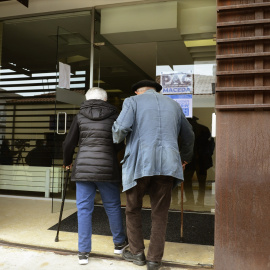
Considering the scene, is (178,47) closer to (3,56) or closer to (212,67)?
(212,67)

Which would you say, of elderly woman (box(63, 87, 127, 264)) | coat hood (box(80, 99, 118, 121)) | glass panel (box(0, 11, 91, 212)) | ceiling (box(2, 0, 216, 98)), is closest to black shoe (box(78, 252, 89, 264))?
elderly woman (box(63, 87, 127, 264))

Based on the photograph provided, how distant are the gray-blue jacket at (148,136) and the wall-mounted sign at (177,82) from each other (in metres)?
2.05

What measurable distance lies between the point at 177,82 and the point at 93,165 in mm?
2439

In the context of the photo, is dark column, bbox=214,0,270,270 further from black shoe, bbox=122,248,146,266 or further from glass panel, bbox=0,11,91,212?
glass panel, bbox=0,11,91,212

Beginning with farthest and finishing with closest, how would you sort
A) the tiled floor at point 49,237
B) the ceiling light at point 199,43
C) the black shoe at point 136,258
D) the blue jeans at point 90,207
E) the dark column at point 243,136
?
the ceiling light at point 199,43, the tiled floor at point 49,237, the blue jeans at point 90,207, the black shoe at point 136,258, the dark column at point 243,136

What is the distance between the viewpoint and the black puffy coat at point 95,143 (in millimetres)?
2645

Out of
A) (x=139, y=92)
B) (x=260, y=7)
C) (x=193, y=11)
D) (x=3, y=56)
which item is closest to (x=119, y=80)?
(x=3, y=56)

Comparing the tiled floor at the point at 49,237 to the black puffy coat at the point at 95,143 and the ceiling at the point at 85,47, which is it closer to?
the black puffy coat at the point at 95,143

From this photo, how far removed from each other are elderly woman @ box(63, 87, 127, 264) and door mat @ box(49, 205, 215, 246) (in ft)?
2.53

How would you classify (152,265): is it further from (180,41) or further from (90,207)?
(180,41)

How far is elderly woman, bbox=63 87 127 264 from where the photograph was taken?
2641 mm

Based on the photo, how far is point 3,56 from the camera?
598cm

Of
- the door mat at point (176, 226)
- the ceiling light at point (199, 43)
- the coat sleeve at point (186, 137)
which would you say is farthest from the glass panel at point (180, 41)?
the coat sleeve at point (186, 137)

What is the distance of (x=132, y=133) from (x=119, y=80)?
5.66m
